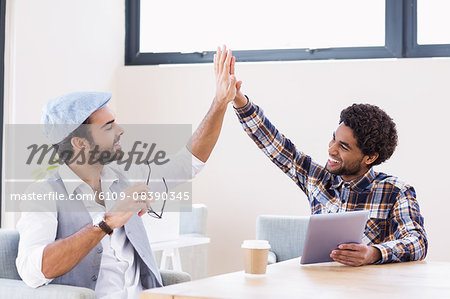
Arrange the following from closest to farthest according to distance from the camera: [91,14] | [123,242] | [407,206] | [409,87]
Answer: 1. [123,242]
2. [407,206]
3. [409,87]
4. [91,14]

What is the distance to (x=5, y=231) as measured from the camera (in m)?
2.37

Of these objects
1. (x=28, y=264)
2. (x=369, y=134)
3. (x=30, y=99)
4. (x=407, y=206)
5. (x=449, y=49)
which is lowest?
(x=28, y=264)

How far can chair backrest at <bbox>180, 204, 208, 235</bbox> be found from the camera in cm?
413

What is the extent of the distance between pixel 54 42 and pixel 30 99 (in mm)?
455

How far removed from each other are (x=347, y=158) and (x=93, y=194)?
37.4 inches

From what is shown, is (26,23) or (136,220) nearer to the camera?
(136,220)

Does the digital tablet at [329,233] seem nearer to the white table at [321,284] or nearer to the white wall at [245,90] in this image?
the white table at [321,284]

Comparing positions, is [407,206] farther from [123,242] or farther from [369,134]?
[123,242]

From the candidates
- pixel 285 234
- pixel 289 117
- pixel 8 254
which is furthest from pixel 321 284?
pixel 289 117

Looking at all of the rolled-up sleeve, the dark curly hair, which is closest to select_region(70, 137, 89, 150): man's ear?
the rolled-up sleeve

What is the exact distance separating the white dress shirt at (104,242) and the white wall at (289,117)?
2215mm

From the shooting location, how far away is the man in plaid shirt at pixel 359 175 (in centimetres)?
239

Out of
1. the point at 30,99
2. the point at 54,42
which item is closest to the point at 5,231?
the point at 30,99

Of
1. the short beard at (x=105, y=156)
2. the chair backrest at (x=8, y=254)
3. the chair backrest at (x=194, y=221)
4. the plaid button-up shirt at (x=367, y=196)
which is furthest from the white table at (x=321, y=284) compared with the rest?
the chair backrest at (x=194, y=221)
